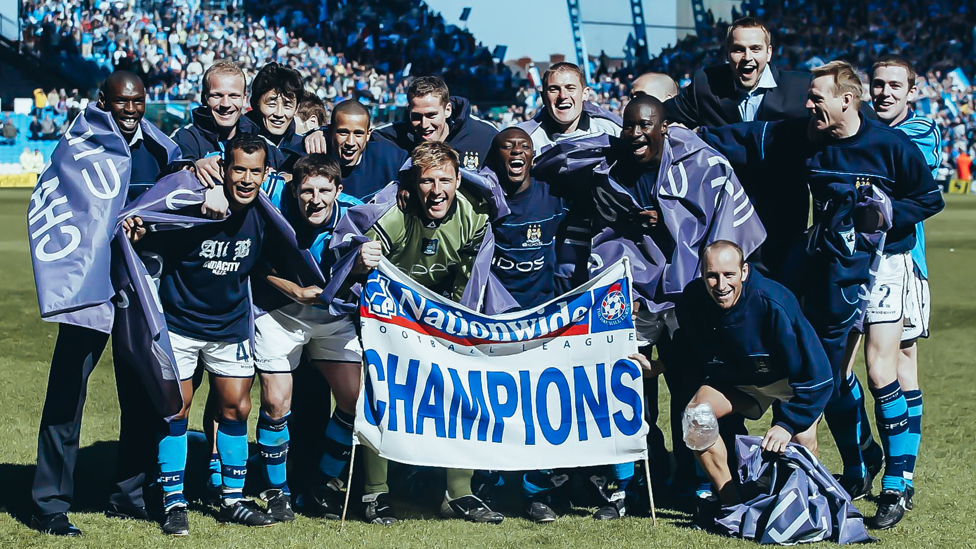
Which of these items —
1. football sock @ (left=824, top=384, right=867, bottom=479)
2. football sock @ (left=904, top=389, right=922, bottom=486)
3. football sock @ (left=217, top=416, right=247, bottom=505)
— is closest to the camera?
football sock @ (left=217, top=416, right=247, bottom=505)

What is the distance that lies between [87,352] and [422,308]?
147 centimetres

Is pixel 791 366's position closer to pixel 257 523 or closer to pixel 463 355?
pixel 463 355

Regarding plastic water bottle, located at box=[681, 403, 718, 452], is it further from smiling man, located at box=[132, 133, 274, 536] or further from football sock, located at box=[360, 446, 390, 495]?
smiling man, located at box=[132, 133, 274, 536]

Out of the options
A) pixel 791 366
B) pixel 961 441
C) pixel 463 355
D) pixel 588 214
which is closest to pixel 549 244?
pixel 588 214

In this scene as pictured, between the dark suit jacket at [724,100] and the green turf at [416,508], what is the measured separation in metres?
1.99

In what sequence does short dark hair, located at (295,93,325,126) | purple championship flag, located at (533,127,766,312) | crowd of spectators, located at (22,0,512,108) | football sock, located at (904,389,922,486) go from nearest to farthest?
purple championship flag, located at (533,127,766,312)
football sock, located at (904,389,922,486)
short dark hair, located at (295,93,325,126)
crowd of spectators, located at (22,0,512,108)

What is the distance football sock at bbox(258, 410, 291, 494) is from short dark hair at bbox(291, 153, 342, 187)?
1.09 m

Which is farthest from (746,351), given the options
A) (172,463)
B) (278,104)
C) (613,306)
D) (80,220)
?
(80,220)

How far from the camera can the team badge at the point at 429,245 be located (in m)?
5.19

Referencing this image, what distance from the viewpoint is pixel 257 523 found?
198 inches

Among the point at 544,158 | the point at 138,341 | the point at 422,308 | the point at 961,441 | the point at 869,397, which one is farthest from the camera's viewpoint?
the point at 869,397

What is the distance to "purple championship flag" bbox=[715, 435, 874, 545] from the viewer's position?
480 centimetres

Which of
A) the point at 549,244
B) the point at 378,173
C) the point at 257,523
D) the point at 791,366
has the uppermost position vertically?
the point at 378,173

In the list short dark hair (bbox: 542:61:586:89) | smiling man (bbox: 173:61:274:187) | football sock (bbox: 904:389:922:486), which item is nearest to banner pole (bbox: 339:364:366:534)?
smiling man (bbox: 173:61:274:187)
